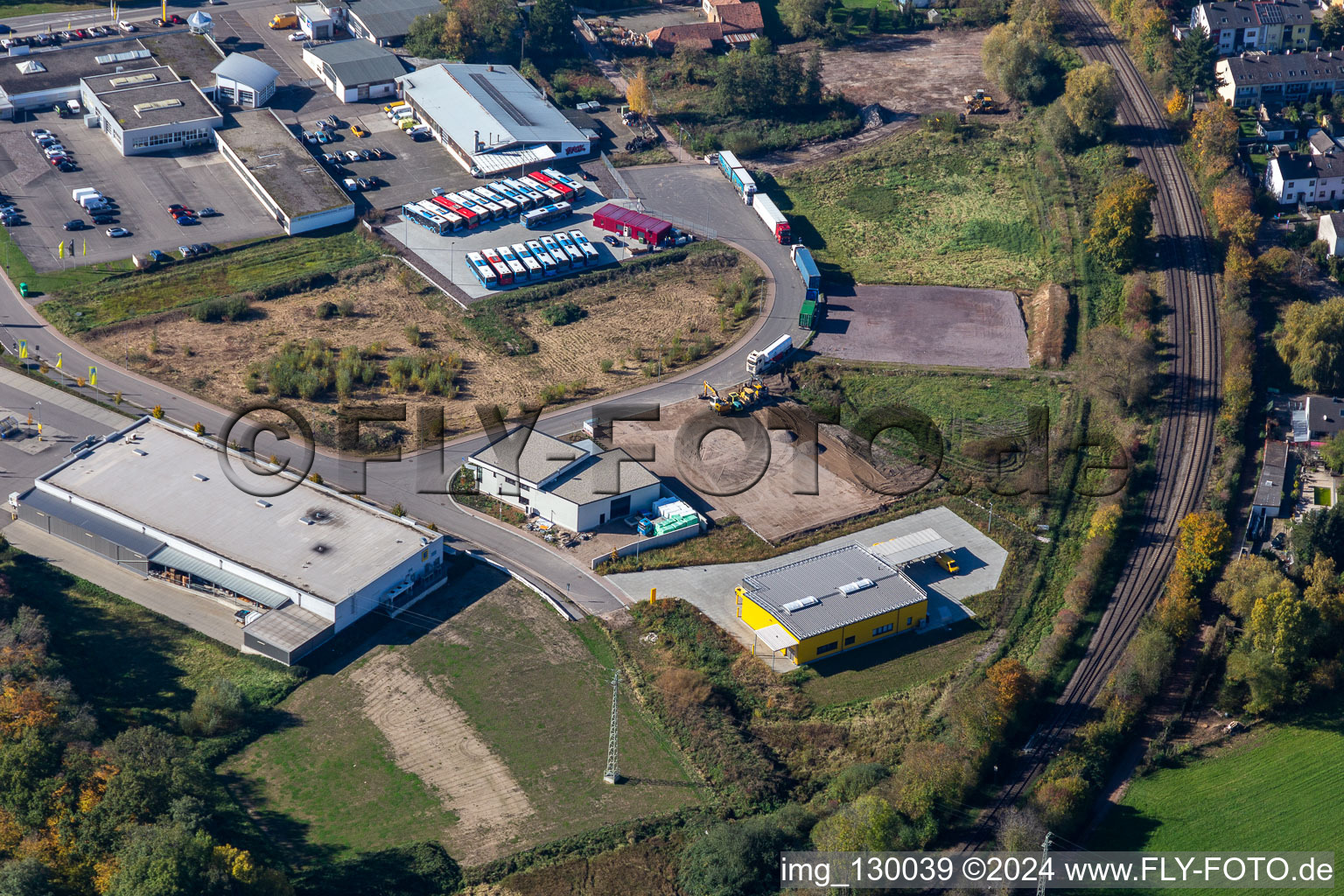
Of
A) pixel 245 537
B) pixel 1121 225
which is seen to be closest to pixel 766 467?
pixel 245 537

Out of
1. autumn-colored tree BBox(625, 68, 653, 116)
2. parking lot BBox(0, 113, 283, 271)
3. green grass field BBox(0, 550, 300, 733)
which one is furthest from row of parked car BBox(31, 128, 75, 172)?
green grass field BBox(0, 550, 300, 733)

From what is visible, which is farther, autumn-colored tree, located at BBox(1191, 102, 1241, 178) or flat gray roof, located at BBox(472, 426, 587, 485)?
autumn-colored tree, located at BBox(1191, 102, 1241, 178)

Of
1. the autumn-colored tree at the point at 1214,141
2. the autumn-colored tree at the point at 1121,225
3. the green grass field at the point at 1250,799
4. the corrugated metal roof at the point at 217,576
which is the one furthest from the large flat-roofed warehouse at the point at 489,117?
the green grass field at the point at 1250,799

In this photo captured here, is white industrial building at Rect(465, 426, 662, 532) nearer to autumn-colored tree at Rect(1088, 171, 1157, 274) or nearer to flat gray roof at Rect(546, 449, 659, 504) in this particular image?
flat gray roof at Rect(546, 449, 659, 504)

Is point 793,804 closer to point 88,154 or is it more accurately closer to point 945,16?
point 88,154

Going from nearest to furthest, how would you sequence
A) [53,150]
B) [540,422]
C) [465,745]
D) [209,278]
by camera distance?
[465,745] → [540,422] → [209,278] → [53,150]

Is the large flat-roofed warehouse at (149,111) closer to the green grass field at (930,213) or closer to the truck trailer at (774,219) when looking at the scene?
the truck trailer at (774,219)

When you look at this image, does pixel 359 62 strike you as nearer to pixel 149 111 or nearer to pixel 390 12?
pixel 390 12
